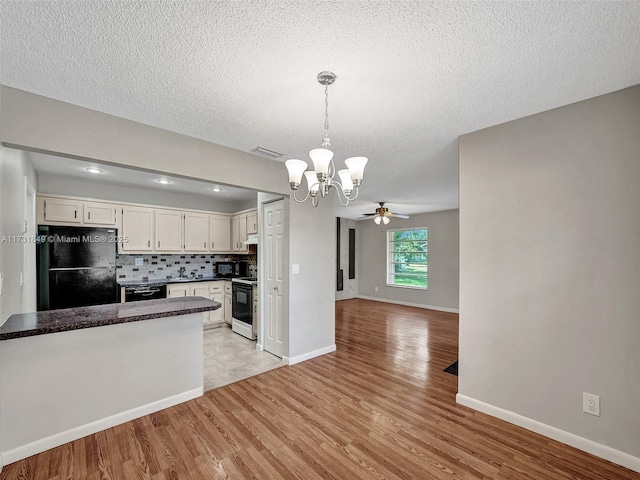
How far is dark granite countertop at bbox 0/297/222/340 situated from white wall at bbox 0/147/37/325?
0.55 ft

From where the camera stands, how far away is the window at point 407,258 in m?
7.69

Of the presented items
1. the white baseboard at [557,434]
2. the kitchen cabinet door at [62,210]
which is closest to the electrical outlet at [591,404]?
the white baseboard at [557,434]

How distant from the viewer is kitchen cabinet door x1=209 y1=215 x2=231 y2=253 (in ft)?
18.5

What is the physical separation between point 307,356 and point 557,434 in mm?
2539

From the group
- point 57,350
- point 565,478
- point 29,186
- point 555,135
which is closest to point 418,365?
point 565,478

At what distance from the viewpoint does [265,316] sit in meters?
4.11

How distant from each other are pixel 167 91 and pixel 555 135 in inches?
114

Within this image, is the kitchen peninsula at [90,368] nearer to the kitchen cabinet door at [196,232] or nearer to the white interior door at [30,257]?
the white interior door at [30,257]

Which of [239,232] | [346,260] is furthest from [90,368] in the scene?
[346,260]

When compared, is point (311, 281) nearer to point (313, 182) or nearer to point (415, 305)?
point (313, 182)

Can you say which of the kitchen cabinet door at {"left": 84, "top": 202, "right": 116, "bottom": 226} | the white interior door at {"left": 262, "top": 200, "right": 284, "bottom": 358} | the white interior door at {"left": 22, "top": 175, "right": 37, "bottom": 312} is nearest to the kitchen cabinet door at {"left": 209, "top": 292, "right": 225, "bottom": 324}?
the white interior door at {"left": 262, "top": 200, "right": 284, "bottom": 358}

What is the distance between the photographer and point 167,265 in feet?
17.8

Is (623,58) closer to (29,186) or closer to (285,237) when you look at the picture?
(285,237)

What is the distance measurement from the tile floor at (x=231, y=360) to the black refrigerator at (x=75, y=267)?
1.70m
